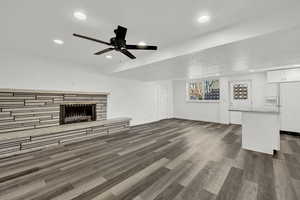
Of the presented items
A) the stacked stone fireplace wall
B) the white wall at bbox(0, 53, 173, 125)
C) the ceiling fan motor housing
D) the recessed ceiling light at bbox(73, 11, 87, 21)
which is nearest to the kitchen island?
the ceiling fan motor housing

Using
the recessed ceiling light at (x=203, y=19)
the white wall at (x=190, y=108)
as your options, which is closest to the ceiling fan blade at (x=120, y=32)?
the recessed ceiling light at (x=203, y=19)

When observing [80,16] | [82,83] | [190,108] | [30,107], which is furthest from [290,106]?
[30,107]

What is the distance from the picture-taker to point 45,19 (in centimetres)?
196

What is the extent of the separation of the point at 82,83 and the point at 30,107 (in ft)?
5.35

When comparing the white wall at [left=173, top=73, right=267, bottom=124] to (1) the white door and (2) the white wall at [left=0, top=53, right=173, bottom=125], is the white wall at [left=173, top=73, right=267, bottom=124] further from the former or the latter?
(2) the white wall at [left=0, top=53, right=173, bottom=125]

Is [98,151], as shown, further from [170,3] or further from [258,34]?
[258,34]

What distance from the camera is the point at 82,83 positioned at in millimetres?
4629

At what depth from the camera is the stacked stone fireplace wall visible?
10.5 feet

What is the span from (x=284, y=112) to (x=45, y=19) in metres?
7.32

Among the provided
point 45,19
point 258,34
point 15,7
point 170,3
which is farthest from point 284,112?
point 15,7

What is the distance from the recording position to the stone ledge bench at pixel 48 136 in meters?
2.94

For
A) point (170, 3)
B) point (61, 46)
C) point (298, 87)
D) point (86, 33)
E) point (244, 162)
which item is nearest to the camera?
point (170, 3)

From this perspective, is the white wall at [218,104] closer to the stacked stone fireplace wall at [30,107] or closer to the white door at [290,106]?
the white door at [290,106]

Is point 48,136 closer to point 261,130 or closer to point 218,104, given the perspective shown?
point 261,130
